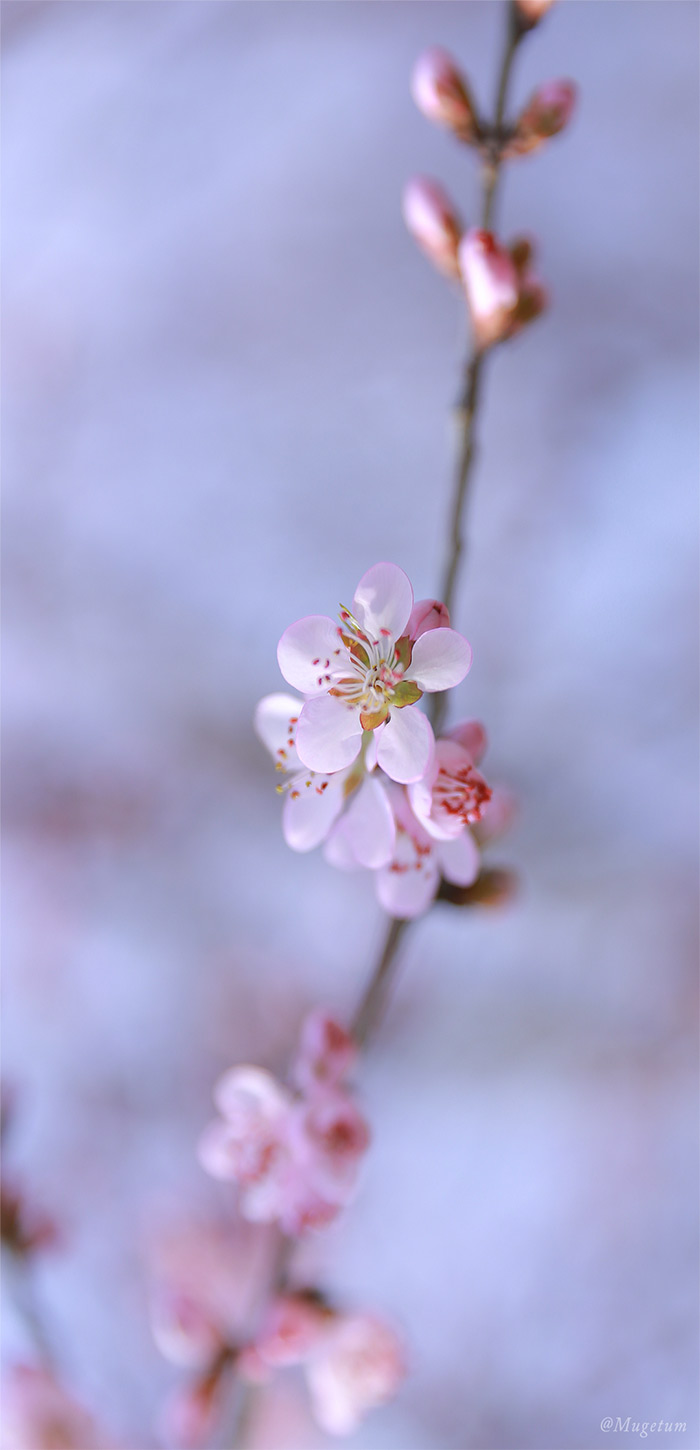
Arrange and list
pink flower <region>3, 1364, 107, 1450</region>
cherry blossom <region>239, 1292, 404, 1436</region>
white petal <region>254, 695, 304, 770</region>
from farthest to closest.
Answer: pink flower <region>3, 1364, 107, 1450</region> < cherry blossom <region>239, 1292, 404, 1436</region> < white petal <region>254, 695, 304, 770</region>

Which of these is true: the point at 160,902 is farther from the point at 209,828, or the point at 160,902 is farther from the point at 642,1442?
the point at 642,1442

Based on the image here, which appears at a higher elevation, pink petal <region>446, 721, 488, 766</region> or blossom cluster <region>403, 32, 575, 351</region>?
blossom cluster <region>403, 32, 575, 351</region>

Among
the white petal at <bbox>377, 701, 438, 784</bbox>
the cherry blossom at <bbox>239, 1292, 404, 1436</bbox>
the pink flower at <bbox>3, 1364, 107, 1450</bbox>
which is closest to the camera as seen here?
the white petal at <bbox>377, 701, 438, 784</bbox>

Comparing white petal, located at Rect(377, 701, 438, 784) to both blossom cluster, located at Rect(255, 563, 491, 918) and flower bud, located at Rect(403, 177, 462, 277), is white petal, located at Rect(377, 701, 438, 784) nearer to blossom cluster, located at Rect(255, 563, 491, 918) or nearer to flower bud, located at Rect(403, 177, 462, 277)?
blossom cluster, located at Rect(255, 563, 491, 918)

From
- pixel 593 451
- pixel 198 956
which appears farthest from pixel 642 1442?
pixel 593 451

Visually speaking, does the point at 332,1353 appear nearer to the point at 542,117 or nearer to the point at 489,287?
the point at 489,287

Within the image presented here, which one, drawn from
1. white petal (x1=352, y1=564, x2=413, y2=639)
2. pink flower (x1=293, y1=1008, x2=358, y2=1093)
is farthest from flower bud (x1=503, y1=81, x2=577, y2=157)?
pink flower (x1=293, y1=1008, x2=358, y2=1093)

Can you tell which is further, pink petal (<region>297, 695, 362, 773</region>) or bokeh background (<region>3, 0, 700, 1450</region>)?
bokeh background (<region>3, 0, 700, 1450</region>)
